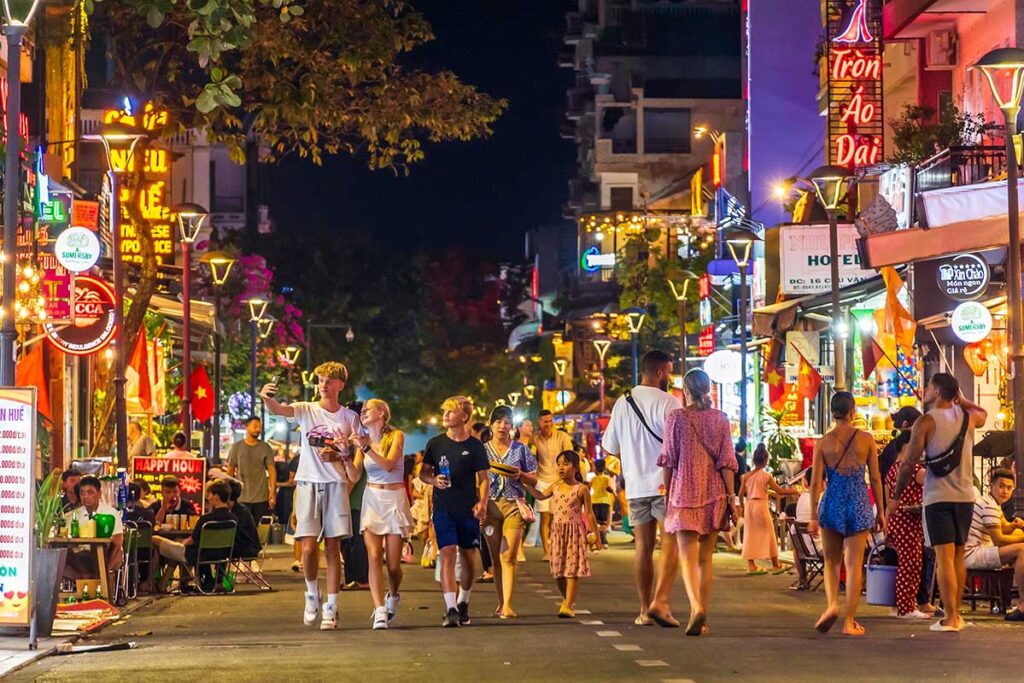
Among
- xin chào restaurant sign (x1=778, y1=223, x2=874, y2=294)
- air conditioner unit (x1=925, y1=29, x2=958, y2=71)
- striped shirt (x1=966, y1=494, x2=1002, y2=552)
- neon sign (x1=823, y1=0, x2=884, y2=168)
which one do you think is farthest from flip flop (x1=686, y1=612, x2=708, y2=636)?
neon sign (x1=823, y1=0, x2=884, y2=168)

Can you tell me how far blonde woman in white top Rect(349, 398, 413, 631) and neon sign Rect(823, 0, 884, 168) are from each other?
2028 cm

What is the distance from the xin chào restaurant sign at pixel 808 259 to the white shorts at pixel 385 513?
16.9 meters

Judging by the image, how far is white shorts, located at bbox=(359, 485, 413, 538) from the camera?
15500 mm

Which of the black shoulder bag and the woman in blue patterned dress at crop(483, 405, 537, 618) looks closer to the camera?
the black shoulder bag

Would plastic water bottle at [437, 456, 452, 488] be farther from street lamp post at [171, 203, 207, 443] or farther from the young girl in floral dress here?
street lamp post at [171, 203, 207, 443]

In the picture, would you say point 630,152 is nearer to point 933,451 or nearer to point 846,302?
point 846,302

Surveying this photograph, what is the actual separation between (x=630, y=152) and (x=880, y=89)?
6103 cm

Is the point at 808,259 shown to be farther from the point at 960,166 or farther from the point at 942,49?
the point at 960,166

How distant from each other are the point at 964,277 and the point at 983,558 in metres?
7.37

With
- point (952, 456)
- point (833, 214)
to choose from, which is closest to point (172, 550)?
point (952, 456)

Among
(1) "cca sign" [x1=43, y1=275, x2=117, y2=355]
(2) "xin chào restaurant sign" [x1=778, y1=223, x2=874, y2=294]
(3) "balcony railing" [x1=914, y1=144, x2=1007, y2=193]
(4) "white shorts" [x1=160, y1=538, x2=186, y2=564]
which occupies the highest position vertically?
(3) "balcony railing" [x1=914, y1=144, x2=1007, y2=193]

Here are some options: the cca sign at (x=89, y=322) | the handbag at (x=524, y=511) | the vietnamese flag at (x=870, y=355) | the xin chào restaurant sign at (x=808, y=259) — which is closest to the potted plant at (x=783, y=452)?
the vietnamese flag at (x=870, y=355)

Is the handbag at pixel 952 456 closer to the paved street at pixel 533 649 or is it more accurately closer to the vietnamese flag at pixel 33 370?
the paved street at pixel 533 649

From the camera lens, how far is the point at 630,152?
314 feet
